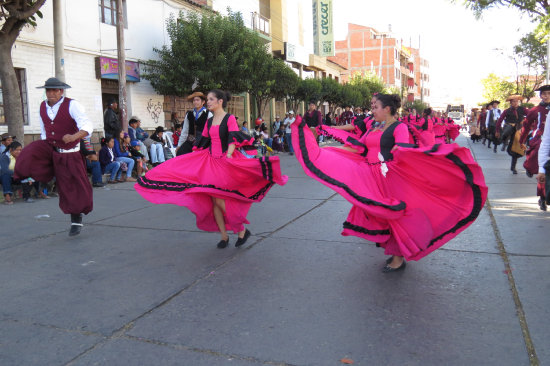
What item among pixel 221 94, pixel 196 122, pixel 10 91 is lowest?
pixel 196 122

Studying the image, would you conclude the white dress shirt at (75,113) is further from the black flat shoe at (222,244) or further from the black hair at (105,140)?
the black hair at (105,140)

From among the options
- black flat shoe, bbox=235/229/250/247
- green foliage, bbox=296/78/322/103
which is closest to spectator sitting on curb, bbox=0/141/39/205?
black flat shoe, bbox=235/229/250/247

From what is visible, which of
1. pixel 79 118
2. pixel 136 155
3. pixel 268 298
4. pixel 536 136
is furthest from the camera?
pixel 136 155

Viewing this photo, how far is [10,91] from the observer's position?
9.67 m

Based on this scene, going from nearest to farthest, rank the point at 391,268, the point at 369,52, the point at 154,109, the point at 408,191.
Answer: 1. the point at 408,191
2. the point at 391,268
3. the point at 154,109
4. the point at 369,52

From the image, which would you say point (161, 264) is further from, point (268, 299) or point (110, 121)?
point (110, 121)

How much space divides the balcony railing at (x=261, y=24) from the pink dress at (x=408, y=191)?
23279 millimetres

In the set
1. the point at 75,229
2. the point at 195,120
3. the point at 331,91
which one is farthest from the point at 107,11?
the point at 331,91

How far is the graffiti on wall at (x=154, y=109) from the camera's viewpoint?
1783 centimetres

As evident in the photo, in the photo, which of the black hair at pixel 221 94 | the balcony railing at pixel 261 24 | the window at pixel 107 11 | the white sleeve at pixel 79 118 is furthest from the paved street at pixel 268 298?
the balcony railing at pixel 261 24

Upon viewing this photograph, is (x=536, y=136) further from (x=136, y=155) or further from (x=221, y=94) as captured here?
(x=136, y=155)

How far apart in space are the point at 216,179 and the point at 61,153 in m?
2.18

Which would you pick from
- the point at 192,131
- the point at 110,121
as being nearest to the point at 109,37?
the point at 110,121

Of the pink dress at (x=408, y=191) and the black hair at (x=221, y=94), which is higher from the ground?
the black hair at (x=221, y=94)
